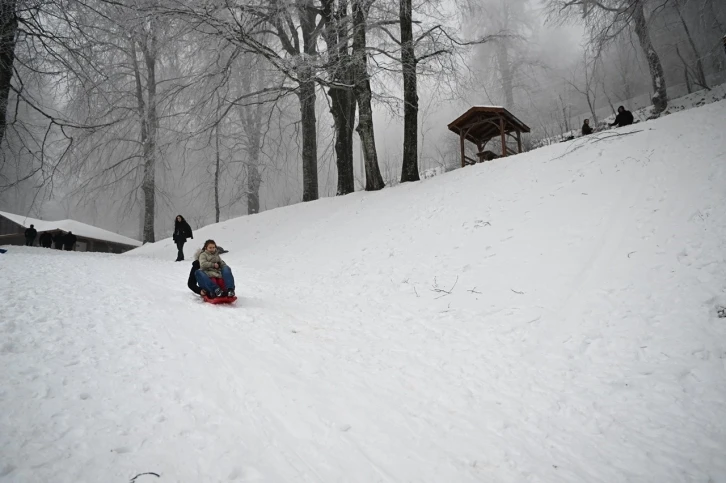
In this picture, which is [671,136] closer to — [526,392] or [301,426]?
[526,392]

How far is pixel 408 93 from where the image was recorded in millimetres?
10852

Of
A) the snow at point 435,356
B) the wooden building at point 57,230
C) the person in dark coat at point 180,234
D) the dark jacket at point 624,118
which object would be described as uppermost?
the dark jacket at point 624,118

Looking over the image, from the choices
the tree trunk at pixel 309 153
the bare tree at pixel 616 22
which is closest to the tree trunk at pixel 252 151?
the tree trunk at pixel 309 153

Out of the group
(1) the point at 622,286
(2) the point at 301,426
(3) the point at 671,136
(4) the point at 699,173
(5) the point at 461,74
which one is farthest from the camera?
(5) the point at 461,74

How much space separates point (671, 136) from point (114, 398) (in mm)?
9408

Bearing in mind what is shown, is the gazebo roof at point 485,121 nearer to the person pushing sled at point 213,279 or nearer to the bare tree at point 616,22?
the bare tree at point 616,22

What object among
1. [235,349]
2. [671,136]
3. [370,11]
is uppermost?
[370,11]

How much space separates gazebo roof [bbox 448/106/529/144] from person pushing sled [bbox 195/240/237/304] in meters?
9.72

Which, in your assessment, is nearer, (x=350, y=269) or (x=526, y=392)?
(x=526, y=392)

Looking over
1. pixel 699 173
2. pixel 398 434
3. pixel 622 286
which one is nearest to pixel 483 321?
pixel 622 286

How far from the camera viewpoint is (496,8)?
25500mm

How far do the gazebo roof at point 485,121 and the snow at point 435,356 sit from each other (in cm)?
510

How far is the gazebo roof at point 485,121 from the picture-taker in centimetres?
1114

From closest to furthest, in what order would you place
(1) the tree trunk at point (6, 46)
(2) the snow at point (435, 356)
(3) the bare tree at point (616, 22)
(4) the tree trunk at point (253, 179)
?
(2) the snow at point (435, 356) → (1) the tree trunk at point (6, 46) → (3) the bare tree at point (616, 22) → (4) the tree trunk at point (253, 179)
